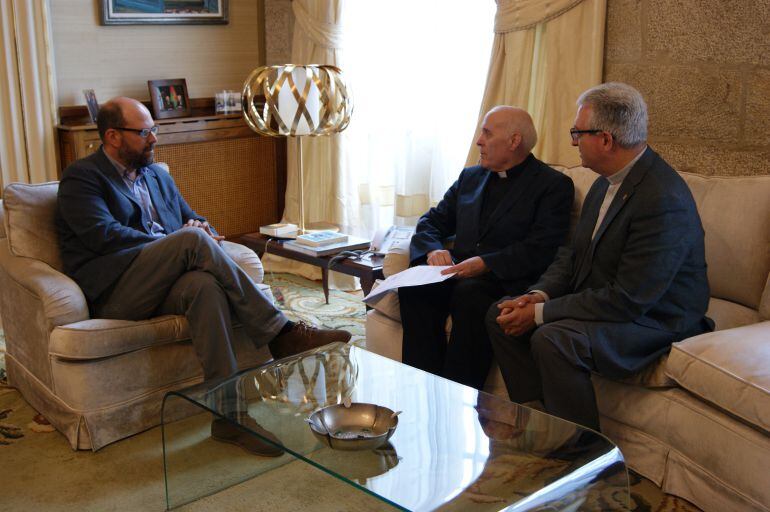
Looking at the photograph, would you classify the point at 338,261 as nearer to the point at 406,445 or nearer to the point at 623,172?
the point at 623,172

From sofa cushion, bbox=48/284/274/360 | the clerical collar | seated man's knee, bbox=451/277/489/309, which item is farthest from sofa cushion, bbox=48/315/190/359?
the clerical collar

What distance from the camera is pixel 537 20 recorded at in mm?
3613

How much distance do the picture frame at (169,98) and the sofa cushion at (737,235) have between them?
314 cm

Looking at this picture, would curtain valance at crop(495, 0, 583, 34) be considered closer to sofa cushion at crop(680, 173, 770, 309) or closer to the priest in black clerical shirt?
the priest in black clerical shirt

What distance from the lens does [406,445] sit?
2092 mm

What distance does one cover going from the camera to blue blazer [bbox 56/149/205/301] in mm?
2918

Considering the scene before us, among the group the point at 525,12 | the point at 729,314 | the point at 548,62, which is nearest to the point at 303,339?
the point at 729,314

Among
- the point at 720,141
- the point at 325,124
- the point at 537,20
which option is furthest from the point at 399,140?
the point at 720,141

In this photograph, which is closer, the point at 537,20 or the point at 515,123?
the point at 515,123

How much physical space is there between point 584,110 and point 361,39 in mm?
2251

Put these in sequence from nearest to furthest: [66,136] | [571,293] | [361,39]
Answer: [571,293]
[66,136]
[361,39]

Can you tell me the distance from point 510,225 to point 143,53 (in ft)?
8.98

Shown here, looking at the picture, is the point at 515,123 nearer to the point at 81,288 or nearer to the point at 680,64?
the point at 680,64

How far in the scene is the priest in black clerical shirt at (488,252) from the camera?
9.64 ft
